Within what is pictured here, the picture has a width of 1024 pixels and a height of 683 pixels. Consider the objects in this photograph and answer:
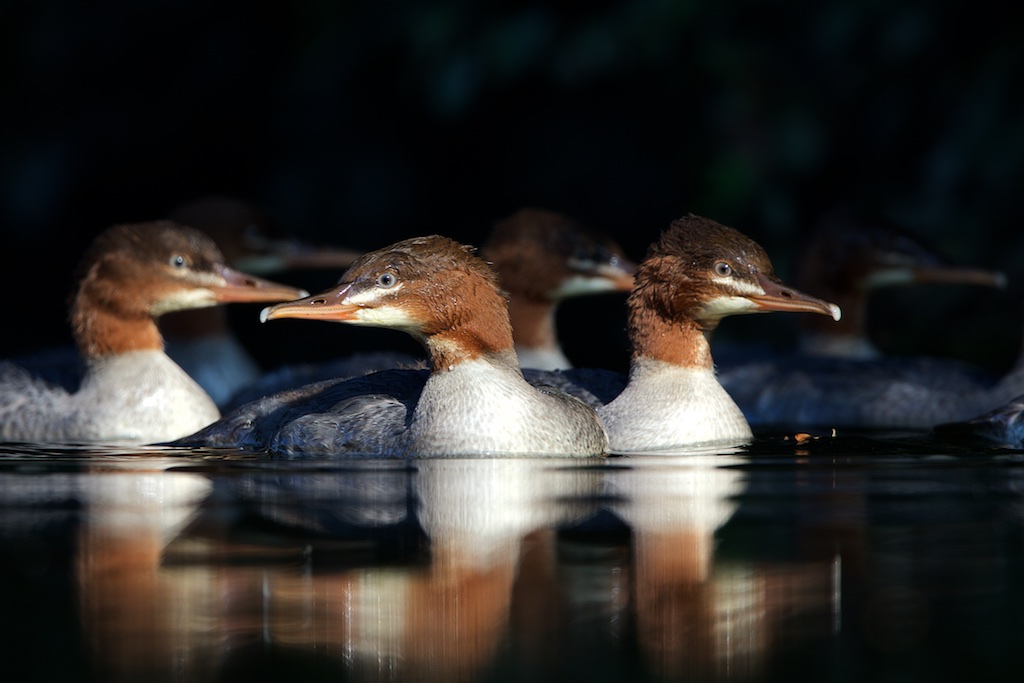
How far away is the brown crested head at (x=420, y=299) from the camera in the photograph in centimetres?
676

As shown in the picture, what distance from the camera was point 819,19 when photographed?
424 inches

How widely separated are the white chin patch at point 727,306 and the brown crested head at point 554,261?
87.4 inches

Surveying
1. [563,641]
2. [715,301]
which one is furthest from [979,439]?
[563,641]

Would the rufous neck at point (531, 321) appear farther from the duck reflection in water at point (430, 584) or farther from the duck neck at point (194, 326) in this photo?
the duck reflection in water at point (430, 584)

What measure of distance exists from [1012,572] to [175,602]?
214 centimetres

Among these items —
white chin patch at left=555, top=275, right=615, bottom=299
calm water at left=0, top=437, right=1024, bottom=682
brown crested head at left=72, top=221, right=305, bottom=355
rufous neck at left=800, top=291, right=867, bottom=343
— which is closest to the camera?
calm water at left=0, top=437, right=1024, bottom=682

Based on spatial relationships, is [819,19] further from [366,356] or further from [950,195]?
[366,356]

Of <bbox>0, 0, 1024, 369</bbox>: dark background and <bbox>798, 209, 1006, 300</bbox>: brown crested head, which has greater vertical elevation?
<bbox>0, 0, 1024, 369</bbox>: dark background

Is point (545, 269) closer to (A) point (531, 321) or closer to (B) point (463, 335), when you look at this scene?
(A) point (531, 321)

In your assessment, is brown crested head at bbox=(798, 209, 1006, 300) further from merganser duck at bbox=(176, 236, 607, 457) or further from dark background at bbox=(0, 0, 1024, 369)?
merganser duck at bbox=(176, 236, 607, 457)

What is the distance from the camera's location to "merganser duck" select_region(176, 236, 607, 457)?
6738 millimetres

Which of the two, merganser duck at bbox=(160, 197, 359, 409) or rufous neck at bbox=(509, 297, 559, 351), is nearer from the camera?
rufous neck at bbox=(509, 297, 559, 351)

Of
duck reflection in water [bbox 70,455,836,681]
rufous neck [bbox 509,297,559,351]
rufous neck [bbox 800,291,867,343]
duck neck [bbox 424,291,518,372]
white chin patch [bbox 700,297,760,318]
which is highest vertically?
rufous neck [bbox 800,291,867,343]

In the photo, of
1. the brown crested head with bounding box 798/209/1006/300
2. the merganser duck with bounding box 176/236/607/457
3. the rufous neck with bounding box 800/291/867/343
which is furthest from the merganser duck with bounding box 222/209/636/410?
the merganser duck with bounding box 176/236/607/457
